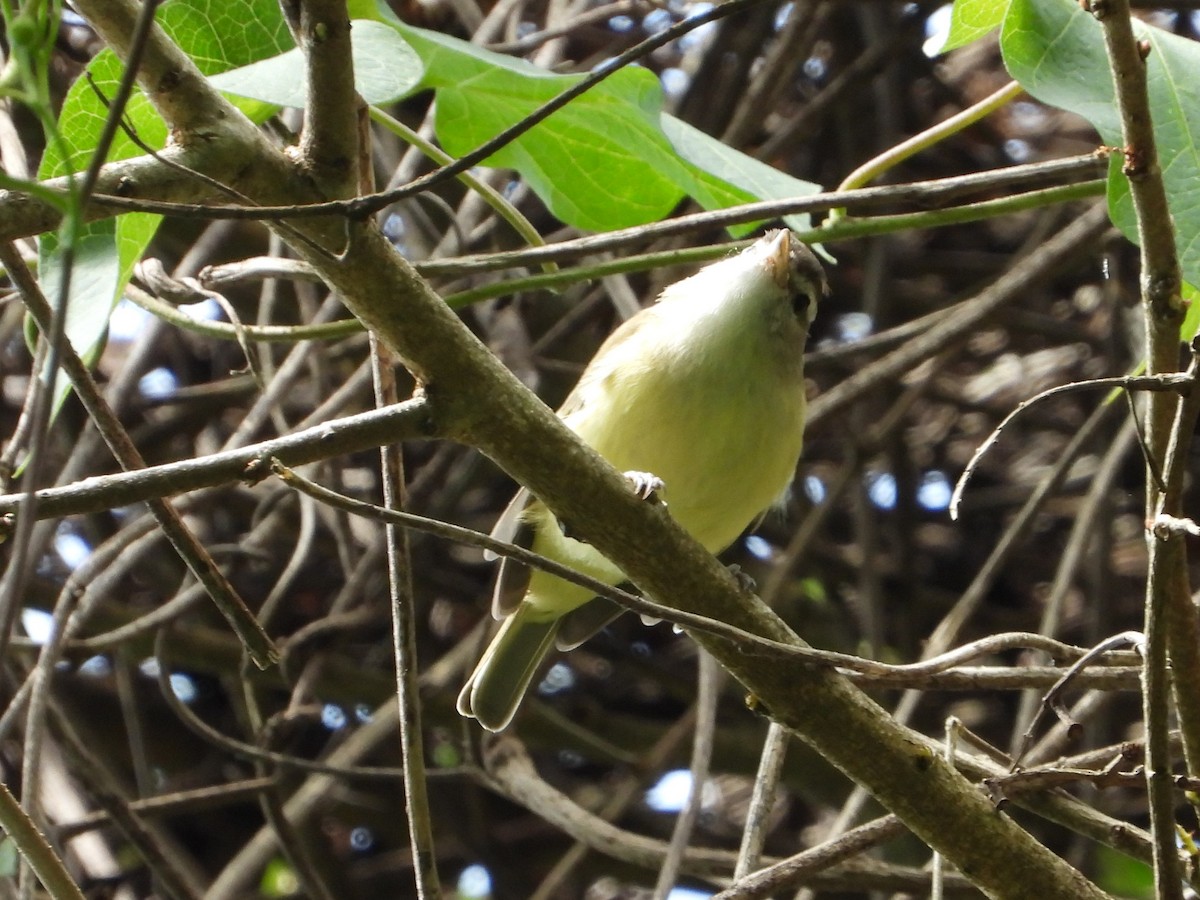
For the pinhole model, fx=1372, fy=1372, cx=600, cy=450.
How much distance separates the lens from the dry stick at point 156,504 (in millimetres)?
1304

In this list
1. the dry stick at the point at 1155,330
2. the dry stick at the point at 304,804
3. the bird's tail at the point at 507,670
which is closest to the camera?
the dry stick at the point at 1155,330

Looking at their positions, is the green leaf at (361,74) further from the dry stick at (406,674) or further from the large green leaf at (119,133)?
the dry stick at (406,674)

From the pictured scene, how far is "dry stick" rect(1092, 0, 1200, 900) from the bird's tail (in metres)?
1.25

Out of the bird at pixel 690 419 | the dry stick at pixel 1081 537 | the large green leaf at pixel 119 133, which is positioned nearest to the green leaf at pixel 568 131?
the large green leaf at pixel 119 133

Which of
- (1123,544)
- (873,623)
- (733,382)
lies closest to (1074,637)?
(1123,544)

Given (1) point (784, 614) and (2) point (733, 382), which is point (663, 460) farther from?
(1) point (784, 614)

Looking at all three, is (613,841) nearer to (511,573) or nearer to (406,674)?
(511,573)

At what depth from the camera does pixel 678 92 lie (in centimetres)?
324

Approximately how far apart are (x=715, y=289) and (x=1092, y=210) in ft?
2.73

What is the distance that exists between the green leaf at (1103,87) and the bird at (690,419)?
0.75 meters

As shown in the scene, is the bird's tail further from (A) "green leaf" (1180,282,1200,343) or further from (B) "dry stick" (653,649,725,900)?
(A) "green leaf" (1180,282,1200,343)

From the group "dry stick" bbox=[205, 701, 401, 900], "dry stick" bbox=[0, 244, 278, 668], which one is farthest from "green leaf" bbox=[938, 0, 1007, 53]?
"dry stick" bbox=[205, 701, 401, 900]

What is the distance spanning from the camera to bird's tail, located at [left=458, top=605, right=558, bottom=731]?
2359 millimetres

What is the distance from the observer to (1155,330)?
115 cm
